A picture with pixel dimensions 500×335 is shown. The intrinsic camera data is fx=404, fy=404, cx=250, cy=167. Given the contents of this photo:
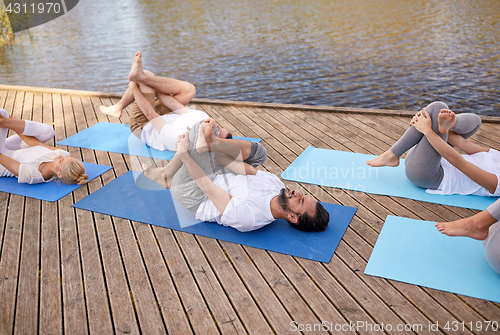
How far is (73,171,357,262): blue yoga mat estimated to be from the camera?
2252 mm

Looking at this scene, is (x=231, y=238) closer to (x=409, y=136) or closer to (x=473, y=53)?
(x=409, y=136)

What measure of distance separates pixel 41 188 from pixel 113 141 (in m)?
0.96

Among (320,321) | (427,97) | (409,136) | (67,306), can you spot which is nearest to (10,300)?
(67,306)

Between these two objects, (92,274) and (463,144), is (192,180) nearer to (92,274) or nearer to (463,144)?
(92,274)

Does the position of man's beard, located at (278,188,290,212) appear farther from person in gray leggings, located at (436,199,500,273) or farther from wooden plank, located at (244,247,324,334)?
person in gray leggings, located at (436,199,500,273)

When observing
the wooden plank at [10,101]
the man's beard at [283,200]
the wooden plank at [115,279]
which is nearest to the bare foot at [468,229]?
the man's beard at [283,200]

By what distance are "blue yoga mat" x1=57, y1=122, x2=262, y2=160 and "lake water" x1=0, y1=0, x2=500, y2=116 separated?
289 cm

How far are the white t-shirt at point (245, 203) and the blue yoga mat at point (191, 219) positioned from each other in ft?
0.24

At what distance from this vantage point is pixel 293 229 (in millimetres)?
2404

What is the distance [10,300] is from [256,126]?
2.68 meters

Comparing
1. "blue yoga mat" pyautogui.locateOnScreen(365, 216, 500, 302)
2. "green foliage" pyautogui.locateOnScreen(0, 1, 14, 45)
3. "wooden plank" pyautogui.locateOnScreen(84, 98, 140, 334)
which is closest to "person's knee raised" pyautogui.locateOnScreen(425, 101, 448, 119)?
"blue yoga mat" pyautogui.locateOnScreen(365, 216, 500, 302)

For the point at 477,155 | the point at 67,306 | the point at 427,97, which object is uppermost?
the point at 477,155

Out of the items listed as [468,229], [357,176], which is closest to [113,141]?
[357,176]

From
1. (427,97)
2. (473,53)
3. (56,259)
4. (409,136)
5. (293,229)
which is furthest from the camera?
(473,53)
